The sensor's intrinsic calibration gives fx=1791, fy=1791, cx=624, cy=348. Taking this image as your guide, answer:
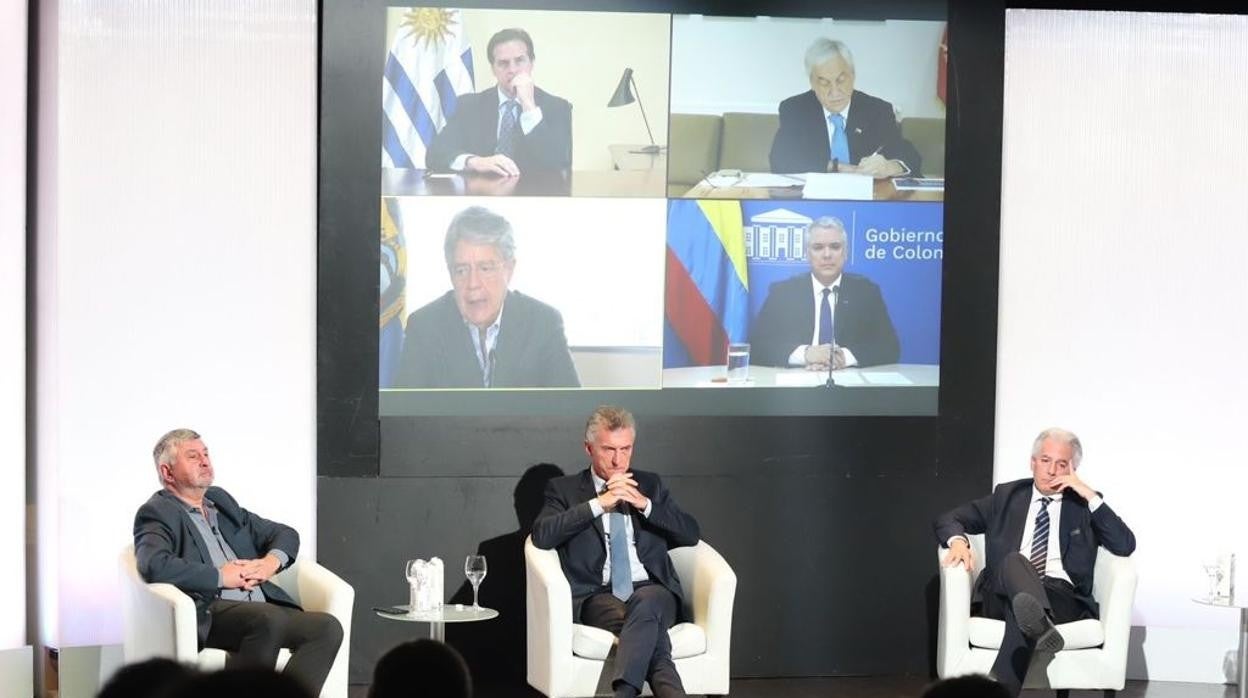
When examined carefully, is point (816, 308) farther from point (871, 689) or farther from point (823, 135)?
point (871, 689)

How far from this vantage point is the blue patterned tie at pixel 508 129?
7.07 metres

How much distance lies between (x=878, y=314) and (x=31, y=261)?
11.1 ft

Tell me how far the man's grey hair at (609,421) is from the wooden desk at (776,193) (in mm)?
1099

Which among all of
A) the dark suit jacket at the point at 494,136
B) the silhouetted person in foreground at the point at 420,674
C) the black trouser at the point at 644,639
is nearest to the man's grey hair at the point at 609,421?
the black trouser at the point at 644,639

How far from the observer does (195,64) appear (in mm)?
6926

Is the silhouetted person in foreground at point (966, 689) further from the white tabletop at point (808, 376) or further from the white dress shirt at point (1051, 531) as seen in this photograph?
the white tabletop at point (808, 376)

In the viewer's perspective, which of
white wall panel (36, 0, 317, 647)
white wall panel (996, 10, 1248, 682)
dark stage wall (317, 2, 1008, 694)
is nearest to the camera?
white wall panel (36, 0, 317, 647)

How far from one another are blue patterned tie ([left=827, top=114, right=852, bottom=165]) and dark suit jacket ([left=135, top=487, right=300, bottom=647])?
2679 millimetres

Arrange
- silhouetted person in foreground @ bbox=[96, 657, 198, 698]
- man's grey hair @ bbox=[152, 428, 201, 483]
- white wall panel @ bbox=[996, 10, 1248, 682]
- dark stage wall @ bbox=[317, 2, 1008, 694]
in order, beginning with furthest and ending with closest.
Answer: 1. white wall panel @ bbox=[996, 10, 1248, 682]
2. dark stage wall @ bbox=[317, 2, 1008, 694]
3. man's grey hair @ bbox=[152, 428, 201, 483]
4. silhouetted person in foreground @ bbox=[96, 657, 198, 698]

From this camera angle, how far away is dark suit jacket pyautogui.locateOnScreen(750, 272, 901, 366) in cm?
725

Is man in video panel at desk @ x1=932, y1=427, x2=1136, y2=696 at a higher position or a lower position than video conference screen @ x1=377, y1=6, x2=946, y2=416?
lower

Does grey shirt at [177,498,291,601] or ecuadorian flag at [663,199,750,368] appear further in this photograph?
ecuadorian flag at [663,199,750,368]

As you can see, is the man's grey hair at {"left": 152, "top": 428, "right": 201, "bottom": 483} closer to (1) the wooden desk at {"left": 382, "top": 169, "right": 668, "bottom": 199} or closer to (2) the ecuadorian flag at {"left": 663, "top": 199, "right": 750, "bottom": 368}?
(1) the wooden desk at {"left": 382, "top": 169, "right": 668, "bottom": 199}

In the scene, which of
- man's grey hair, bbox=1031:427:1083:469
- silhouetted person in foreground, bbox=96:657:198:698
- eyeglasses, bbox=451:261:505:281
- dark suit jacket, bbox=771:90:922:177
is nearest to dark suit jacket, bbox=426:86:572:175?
eyeglasses, bbox=451:261:505:281
